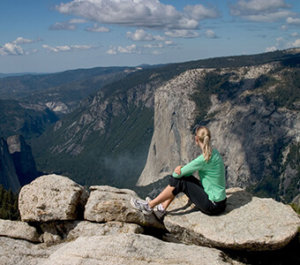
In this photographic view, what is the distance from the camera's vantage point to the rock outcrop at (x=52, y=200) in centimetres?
1215

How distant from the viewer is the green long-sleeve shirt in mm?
10914

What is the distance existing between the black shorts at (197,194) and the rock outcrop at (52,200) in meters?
3.76

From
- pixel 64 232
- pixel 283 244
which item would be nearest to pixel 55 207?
pixel 64 232

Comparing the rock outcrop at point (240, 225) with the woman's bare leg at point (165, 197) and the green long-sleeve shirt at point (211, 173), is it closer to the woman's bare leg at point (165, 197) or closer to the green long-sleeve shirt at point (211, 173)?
the woman's bare leg at point (165, 197)

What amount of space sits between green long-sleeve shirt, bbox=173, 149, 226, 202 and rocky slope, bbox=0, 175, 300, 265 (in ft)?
2.71

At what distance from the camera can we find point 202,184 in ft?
37.9

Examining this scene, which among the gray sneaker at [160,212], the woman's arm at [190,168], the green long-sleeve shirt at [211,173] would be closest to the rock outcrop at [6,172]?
the gray sneaker at [160,212]

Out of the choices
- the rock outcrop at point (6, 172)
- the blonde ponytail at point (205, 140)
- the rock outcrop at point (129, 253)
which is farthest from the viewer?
the rock outcrop at point (6, 172)

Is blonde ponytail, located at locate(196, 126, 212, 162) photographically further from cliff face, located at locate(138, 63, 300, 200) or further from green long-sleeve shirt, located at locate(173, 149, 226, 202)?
cliff face, located at locate(138, 63, 300, 200)

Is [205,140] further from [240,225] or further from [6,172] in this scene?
[6,172]

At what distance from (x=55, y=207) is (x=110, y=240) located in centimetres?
362

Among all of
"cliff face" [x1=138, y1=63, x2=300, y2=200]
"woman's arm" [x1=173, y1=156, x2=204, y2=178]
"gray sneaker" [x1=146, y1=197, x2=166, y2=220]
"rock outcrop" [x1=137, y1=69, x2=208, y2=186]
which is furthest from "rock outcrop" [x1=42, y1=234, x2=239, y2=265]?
"rock outcrop" [x1=137, y1=69, x2=208, y2=186]

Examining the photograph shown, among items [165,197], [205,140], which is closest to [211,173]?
[205,140]

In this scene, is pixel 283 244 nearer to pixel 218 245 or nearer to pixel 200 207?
pixel 218 245
